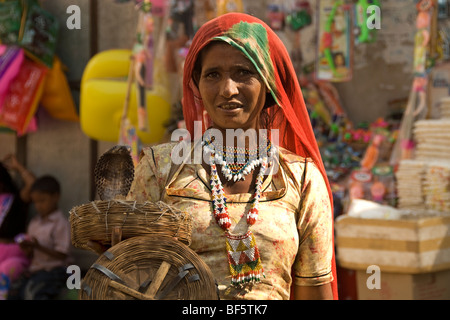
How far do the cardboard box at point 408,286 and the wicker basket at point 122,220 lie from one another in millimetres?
3046

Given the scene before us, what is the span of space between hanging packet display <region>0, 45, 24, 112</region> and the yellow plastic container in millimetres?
678

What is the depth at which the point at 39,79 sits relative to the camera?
18.6ft

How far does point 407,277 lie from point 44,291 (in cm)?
276

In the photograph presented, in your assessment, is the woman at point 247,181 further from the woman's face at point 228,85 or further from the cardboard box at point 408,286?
the cardboard box at point 408,286

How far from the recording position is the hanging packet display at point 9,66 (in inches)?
217

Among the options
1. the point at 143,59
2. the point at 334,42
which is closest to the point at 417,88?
the point at 334,42

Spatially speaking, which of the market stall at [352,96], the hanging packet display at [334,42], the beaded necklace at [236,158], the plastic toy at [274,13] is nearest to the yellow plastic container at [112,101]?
the market stall at [352,96]

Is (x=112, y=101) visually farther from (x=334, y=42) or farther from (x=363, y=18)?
(x=363, y=18)

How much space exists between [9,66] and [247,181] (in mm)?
4150

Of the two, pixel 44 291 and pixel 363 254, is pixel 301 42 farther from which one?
pixel 44 291

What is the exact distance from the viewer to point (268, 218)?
1.82 m

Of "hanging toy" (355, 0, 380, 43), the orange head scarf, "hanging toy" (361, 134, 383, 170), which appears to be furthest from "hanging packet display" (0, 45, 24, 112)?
the orange head scarf
